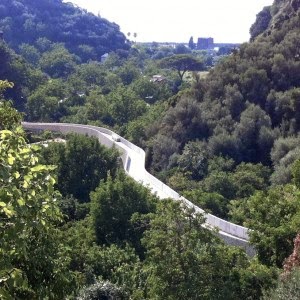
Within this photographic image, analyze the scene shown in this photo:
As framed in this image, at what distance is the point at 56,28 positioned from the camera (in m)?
125

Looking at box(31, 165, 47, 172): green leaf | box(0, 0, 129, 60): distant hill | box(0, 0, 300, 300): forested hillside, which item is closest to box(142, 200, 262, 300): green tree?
box(0, 0, 300, 300): forested hillside

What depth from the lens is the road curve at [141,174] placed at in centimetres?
1889

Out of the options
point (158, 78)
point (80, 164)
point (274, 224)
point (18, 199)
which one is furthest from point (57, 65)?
point (18, 199)

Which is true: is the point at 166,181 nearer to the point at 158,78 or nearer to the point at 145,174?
the point at 145,174

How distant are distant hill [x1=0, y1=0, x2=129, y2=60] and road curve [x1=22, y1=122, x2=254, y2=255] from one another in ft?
→ 236

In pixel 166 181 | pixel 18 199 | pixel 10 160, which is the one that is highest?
pixel 10 160

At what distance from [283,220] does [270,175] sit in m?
15.0

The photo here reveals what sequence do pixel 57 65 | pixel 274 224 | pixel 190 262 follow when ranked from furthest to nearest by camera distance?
1. pixel 57 65
2. pixel 274 224
3. pixel 190 262

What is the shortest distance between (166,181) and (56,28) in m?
99.0

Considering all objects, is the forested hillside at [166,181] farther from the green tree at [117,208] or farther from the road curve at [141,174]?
the road curve at [141,174]

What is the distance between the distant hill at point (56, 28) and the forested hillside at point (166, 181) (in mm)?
40291

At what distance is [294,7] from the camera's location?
4466 cm

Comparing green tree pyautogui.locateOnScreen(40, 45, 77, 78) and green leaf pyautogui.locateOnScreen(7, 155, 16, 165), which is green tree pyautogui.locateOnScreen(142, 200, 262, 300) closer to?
green leaf pyautogui.locateOnScreen(7, 155, 16, 165)

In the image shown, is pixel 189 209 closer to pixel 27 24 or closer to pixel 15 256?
pixel 15 256
